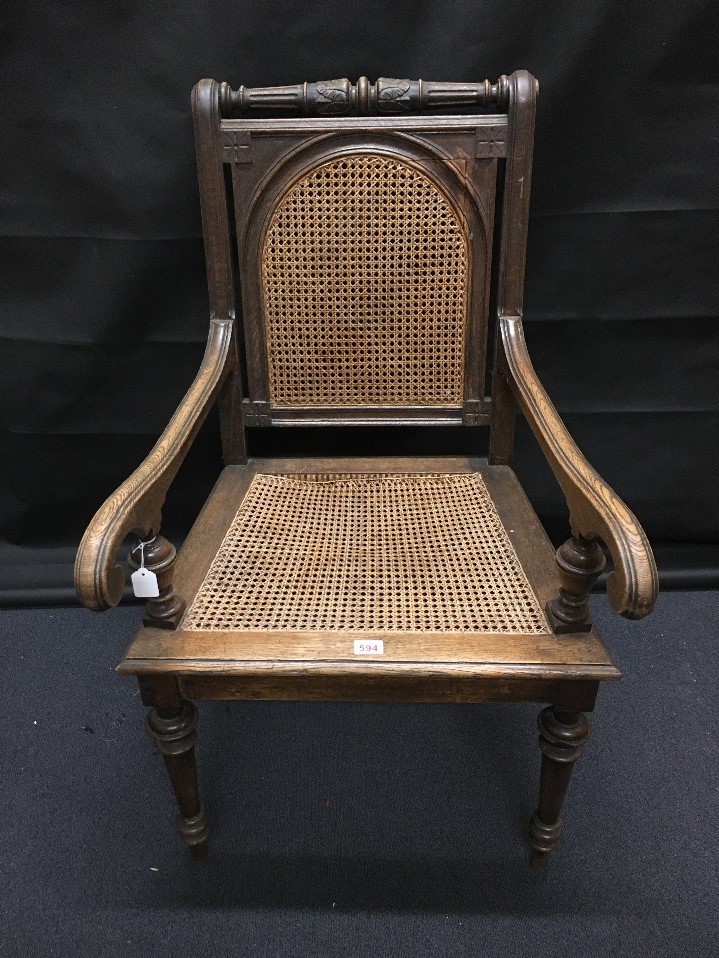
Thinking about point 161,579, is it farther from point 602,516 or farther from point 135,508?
point 602,516

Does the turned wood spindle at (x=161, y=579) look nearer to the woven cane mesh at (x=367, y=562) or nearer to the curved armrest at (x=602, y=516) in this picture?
the woven cane mesh at (x=367, y=562)

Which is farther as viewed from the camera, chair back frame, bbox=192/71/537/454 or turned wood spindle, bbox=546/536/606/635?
chair back frame, bbox=192/71/537/454

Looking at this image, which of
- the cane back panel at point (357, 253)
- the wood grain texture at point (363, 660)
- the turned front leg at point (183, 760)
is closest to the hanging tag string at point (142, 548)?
the wood grain texture at point (363, 660)

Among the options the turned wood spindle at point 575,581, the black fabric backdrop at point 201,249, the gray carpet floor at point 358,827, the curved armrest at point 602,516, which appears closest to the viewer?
the curved armrest at point 602,516

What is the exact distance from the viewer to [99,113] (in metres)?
1.45

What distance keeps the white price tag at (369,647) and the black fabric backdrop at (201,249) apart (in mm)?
849

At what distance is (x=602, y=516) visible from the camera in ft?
2.83

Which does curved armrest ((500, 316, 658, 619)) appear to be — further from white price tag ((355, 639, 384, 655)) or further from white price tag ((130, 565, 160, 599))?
white price tag ((130, 565, 160, 599))

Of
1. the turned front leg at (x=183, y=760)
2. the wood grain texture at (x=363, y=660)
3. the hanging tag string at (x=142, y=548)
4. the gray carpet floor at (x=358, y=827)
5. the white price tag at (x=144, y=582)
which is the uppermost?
the hanging tag string at (x=142, y=548)


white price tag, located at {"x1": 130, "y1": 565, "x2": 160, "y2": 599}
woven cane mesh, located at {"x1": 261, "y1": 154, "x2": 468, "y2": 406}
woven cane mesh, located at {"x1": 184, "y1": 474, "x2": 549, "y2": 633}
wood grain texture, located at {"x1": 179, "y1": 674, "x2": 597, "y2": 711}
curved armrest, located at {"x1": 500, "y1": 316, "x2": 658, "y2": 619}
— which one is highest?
woven cane mesh, located at {"x1": 261, "y1": 154, "x2": 468, "y2": 406}

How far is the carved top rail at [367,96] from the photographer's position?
3.94 feet

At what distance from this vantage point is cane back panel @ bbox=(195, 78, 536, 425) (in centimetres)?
123

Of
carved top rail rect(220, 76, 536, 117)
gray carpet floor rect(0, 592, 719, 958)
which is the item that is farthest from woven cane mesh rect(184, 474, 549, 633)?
carved top rail rect(220, 76, 536, 117)

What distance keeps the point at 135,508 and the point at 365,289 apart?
2.23 ft
